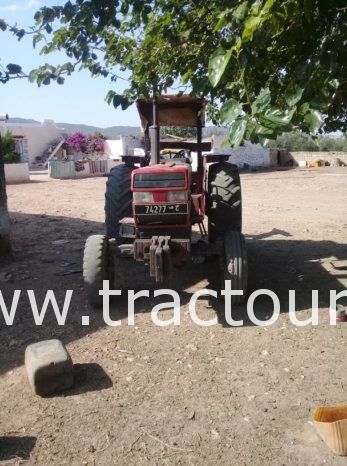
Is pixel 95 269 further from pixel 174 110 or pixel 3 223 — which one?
pixel 174 110

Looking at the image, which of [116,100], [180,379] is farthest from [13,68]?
[180,379]

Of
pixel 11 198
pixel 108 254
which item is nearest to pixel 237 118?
pixel 108 254

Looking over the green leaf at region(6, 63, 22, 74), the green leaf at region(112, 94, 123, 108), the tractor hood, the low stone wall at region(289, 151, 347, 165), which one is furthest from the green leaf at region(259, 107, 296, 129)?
the low stone wall at region(289, 151, 347, 165)

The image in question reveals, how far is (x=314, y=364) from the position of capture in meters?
3.74

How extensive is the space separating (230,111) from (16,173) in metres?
20.9

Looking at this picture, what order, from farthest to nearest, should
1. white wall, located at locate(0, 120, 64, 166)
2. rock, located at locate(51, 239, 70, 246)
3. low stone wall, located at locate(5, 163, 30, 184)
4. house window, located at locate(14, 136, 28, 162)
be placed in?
white wall, located at locate(0, 120, 64, 166) → house window, located at locate(14, 136, 28, 162) → low stone wall, located at locate(5, 163, 30, 184) → rock, located at locate(51, 239, 70, 246)

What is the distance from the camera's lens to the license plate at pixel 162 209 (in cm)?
473

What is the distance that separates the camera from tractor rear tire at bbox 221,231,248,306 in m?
4.68

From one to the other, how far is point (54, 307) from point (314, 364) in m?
2.69

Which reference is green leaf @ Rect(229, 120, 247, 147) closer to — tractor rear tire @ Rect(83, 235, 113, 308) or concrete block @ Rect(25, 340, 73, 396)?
concrete block @ Rect(25, 340, 73, 396)

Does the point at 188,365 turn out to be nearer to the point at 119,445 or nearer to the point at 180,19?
the point at 119,445

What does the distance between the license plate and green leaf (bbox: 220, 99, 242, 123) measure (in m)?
2.66

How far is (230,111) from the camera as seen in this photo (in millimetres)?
2062

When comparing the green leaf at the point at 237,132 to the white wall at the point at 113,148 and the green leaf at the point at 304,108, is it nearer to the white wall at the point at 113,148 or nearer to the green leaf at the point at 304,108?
the green leaf at the point at 304,108
